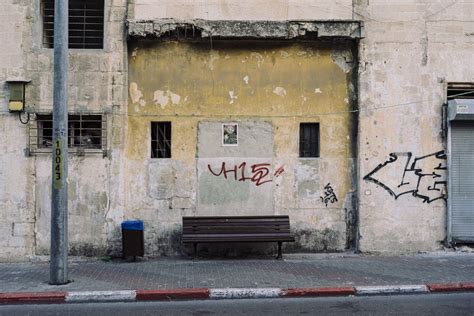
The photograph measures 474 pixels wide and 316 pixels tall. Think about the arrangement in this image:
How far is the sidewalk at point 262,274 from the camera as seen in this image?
884cm

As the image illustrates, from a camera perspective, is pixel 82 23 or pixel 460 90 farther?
pixel 460 90

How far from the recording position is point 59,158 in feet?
29.6

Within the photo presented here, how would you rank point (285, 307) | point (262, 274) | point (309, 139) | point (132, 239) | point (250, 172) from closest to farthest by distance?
point (285, 307)
point (262, 274)
point (132, 239)
point (250, 172)
point (309, 139)

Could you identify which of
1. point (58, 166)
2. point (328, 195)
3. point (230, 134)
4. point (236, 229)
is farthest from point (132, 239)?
point (328, 195)

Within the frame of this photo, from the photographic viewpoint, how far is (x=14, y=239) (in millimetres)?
10984

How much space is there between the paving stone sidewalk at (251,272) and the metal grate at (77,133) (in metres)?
2.41

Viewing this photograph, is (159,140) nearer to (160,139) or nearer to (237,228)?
(160,139)

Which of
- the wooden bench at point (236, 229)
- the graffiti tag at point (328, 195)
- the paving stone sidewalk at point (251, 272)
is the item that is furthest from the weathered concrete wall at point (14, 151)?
the graffiti tag at point (328, 195)

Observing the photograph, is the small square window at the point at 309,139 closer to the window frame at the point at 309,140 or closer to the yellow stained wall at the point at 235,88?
the window frame at the point at 309,140

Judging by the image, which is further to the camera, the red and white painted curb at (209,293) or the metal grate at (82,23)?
the metal grate at (82,23)

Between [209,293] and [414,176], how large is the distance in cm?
556

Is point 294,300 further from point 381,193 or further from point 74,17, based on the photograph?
point 74,17

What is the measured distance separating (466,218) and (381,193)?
6.48 feet

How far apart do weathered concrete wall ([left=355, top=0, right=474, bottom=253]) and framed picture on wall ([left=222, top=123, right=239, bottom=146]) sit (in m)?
2.72
